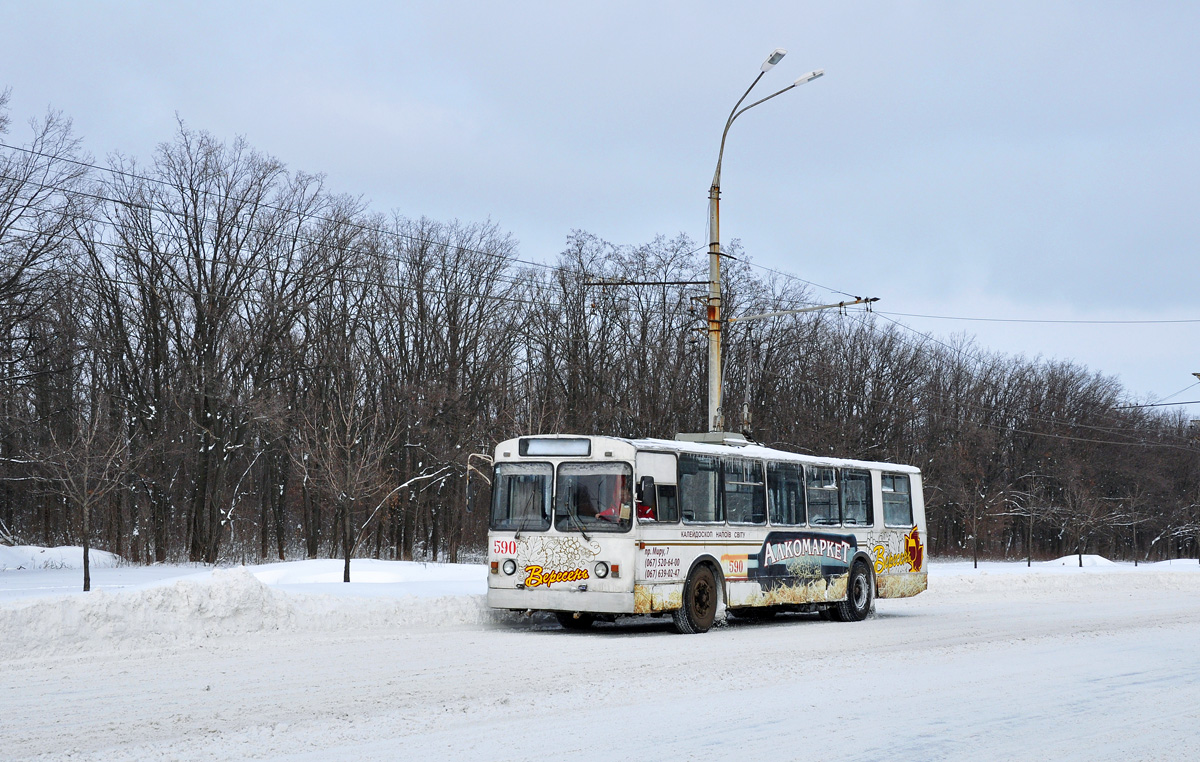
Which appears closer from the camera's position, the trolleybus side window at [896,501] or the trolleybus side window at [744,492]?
the trolleybus side window at [744,492]

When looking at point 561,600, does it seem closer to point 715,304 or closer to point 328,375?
point 715,304

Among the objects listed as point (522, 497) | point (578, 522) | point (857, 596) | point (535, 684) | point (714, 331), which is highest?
point (714, 331)

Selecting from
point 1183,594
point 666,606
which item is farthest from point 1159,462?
point 666,606

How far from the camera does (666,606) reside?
1630cm

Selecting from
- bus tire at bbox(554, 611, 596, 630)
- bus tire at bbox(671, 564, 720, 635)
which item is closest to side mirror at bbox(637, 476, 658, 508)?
bus tire at bbox(671, 564, 720, 635)

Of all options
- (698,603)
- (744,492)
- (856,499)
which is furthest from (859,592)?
(698,603)

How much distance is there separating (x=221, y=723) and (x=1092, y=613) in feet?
61.6

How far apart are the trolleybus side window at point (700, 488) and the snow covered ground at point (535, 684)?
6.06ft

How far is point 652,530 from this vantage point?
16.2m

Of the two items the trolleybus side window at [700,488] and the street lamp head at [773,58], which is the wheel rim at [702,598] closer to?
the trolleybus side window at [700,488]

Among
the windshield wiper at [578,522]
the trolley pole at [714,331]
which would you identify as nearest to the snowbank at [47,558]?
the trolley pole at [714,331]

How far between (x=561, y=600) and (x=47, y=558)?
77.9ft

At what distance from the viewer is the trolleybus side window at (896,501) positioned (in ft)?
73.3

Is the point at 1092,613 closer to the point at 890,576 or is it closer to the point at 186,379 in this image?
the point at 890,576
